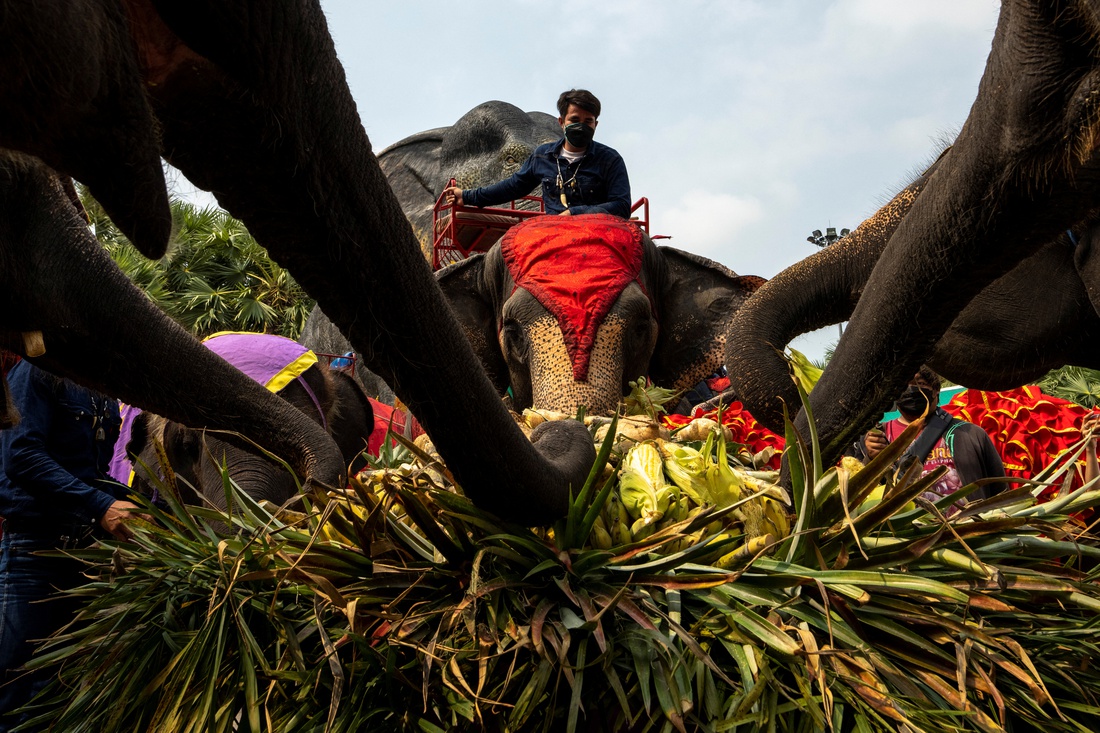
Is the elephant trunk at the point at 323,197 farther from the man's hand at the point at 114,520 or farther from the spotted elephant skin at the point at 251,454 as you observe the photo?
the man's hand at the point at 114,520

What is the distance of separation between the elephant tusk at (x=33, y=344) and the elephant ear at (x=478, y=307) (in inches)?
104

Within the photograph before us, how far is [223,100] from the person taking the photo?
4.21ft

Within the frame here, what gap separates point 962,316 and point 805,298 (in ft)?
3.26

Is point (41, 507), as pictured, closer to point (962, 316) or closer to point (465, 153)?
point (962, 316)

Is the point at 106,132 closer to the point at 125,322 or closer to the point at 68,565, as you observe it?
the point at 125,322

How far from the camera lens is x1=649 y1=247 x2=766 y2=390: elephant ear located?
4883 millimetres

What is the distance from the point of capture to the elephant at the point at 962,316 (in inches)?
108

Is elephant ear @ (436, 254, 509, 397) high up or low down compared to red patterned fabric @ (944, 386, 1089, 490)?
up

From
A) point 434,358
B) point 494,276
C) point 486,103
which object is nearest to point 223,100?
point 434,358

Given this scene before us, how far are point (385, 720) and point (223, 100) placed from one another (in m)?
1.19

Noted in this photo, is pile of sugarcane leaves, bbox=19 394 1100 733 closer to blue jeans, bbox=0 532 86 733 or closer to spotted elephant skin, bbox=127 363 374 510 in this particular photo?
blue jeans, bbox=0 532 86 733

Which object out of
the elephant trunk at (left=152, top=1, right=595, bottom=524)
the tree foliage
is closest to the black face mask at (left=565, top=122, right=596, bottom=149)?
the elephant trunk at (left=152, top=1, right=595, bottom=524)

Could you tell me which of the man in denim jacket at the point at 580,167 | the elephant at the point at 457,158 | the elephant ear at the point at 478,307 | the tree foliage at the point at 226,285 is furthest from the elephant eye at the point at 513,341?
the tree foliage at the point at 226,285

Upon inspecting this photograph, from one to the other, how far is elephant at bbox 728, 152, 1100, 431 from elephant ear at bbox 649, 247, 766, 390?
1.27m
